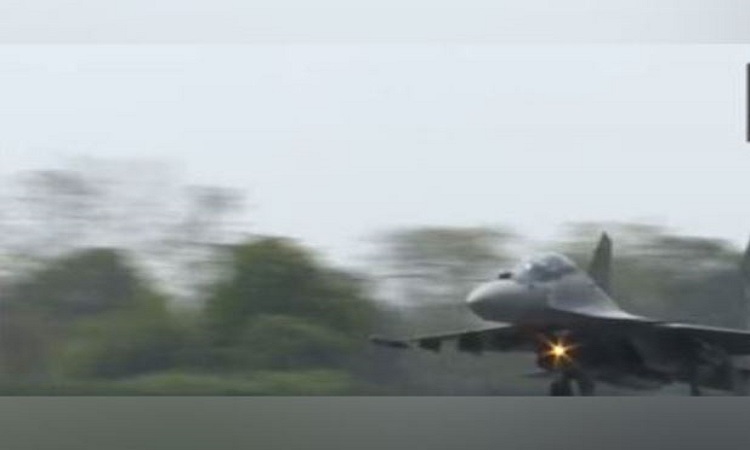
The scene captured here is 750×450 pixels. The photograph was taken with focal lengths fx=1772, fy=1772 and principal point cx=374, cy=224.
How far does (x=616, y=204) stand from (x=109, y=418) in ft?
4.79

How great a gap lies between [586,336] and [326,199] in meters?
0.78

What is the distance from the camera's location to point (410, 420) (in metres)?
4.71

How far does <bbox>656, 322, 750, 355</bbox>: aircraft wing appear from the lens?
4676 millimetres

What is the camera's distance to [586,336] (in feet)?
15.5

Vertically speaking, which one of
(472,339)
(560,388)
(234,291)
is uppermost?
(234,291)

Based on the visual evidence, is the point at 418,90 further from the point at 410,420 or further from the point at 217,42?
the point at 410,420

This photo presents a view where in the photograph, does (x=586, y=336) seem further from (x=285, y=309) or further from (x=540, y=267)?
(x=285, y=309)

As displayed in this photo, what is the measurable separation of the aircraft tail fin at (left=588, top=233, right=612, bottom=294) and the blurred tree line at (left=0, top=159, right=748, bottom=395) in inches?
1.1

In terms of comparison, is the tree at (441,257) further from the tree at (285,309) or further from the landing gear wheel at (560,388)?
the landing gear wheel at (560,388)

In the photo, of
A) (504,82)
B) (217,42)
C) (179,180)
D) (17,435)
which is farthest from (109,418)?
(504,82)

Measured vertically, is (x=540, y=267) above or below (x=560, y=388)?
above

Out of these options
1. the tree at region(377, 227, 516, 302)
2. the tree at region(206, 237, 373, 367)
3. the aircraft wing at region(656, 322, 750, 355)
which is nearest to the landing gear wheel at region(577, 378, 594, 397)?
the aircraft wing at region(656, 322, 750, 355)

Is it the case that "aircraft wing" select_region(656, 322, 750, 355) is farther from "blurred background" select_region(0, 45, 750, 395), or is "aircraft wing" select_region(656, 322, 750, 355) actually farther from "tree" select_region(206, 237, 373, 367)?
"tree" select_region(206, 237, 373, 367)

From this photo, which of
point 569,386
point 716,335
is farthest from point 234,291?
point 716,335
